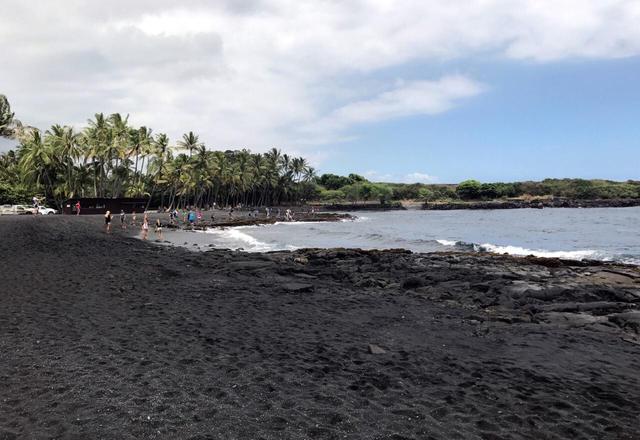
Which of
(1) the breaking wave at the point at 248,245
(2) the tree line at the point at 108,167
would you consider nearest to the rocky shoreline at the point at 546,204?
(2) the tree line at the point at 108,167

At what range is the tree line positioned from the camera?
222 feet

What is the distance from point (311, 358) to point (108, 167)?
263ft

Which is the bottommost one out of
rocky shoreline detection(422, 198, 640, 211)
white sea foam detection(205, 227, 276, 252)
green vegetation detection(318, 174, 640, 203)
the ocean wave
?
white sea foam detection(205, 227, 276, 252)

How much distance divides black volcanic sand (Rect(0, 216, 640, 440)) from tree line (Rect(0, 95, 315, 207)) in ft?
200

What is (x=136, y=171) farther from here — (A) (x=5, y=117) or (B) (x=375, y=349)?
(B) (x=375, y=349)

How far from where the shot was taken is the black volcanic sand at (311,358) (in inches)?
202

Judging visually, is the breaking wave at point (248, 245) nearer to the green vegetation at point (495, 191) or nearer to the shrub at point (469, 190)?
the green vegetation at point (495, 191)

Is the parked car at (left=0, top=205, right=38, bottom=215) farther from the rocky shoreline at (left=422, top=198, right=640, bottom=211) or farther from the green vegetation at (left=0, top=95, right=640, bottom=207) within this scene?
the rocky shoreline at (left=422, top=198, right=640, bottom=211)

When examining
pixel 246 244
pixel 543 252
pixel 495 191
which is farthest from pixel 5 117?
pixel 495 191

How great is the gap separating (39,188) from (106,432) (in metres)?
79.1

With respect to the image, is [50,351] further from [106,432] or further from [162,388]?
[106,432]

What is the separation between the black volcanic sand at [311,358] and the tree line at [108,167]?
200ft

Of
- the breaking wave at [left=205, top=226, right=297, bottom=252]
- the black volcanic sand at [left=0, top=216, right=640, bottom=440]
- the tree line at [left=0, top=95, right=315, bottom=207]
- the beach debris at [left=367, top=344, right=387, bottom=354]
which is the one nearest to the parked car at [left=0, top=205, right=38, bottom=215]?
the tree line at [left=0, top=95, right=315, bottom=207]

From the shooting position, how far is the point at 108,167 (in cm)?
7744
